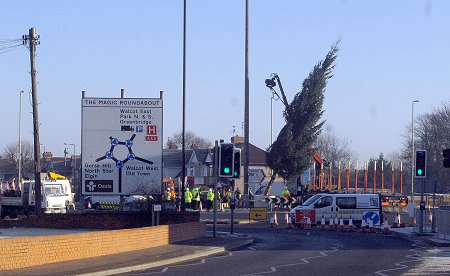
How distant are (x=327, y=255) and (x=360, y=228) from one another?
15.8 meters

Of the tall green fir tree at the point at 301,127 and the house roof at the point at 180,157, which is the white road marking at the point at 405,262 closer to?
the tall green fir tree at the point at 301,127

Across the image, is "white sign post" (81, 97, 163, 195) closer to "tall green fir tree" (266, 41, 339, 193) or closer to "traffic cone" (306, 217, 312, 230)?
"traffic cone" (306, 217, 312, 230)

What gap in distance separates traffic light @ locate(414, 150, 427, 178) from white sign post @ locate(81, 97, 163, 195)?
10695 millimetres

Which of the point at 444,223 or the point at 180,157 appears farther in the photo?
the point at 180,157

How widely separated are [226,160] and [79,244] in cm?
943

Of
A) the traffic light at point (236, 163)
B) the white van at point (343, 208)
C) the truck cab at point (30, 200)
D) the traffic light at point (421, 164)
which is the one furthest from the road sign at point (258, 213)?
the traffic light at point (236, 163)

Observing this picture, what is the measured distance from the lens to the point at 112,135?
114ft

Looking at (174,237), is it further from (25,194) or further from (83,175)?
(25,194)

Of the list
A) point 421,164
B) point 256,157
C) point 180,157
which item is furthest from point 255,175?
point 421,164

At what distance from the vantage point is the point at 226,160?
1220 inches

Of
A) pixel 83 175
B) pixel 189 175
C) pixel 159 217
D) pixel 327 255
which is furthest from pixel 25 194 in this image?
pixel 189 175

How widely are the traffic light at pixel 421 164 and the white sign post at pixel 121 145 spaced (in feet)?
35.1

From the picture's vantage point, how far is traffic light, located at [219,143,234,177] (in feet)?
102

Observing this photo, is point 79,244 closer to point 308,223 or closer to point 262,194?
point 308,223
